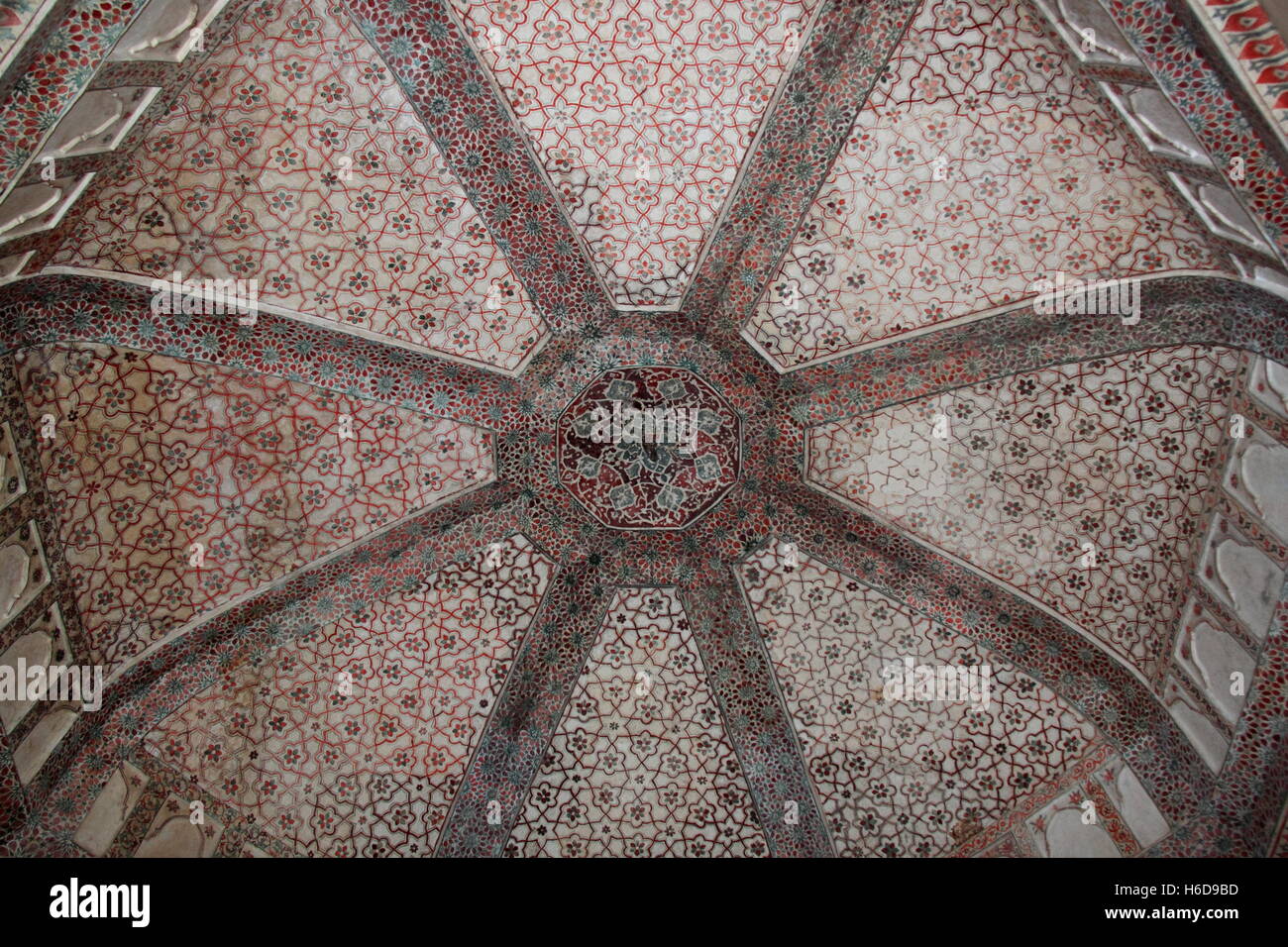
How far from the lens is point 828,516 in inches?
301

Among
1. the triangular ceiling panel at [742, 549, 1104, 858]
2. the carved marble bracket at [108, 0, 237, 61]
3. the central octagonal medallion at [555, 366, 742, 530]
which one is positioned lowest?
the triangular ceiling panel at [742, 549, 1104, 858]

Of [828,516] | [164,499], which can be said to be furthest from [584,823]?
[164,499]

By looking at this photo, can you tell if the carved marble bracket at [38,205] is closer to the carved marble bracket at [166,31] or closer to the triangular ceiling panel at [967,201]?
the carved marble bracket at [166,31]

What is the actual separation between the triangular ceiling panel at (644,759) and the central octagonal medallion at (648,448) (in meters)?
0.62

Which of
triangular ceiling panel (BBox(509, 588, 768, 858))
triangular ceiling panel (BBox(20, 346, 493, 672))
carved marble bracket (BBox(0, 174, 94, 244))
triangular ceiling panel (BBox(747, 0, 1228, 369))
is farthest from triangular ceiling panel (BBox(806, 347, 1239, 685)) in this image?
carved marble bracket (BBox(0, 174, 94, 244))

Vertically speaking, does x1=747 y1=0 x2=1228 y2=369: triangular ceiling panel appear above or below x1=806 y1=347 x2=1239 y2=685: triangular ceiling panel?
above

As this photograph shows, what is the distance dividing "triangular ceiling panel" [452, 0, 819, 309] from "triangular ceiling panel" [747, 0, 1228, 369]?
0.63 metres

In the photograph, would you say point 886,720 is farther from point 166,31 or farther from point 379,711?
point 166,31

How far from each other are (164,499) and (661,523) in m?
3.17

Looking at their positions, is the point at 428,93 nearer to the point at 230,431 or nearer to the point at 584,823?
the point at 230,431

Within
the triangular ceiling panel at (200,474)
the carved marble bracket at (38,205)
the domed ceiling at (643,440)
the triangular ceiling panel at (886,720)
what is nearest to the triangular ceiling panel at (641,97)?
the domed ceiling at (643,440)

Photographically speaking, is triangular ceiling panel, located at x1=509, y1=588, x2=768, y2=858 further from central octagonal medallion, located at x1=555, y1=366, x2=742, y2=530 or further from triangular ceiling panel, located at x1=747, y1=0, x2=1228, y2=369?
triangular ceiling panel, located at x1=747, y1=0, x2=1228, y2=369

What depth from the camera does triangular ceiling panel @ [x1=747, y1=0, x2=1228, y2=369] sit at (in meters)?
5.97

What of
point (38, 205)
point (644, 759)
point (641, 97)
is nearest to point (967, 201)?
point (641, 97)
